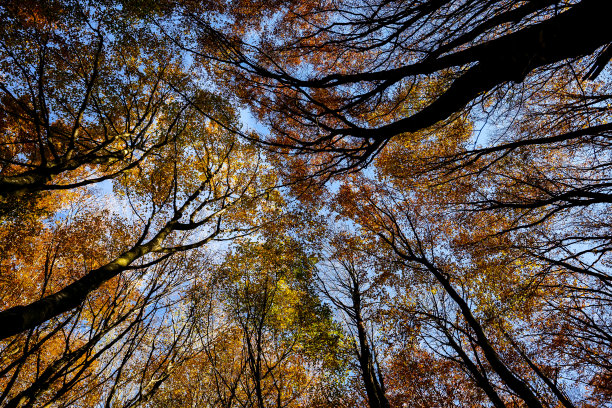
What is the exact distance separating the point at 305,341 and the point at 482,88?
11.2 metres

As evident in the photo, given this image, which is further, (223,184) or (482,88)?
(223,184)

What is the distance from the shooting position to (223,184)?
866 cm

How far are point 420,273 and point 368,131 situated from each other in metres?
9.79

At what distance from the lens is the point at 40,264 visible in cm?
1098

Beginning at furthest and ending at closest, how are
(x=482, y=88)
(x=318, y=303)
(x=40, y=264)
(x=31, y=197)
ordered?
(x=318, y=303) < (x=40, y=264) < (x=31, y=197) < (x=482, y=88)

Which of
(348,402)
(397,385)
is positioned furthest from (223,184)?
(397,385)

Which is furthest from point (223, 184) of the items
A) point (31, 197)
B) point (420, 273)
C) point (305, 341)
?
point (420, 273)

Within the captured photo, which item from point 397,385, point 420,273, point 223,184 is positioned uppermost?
point 223,184

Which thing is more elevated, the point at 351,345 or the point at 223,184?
the point at 223,184

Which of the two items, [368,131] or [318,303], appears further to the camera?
[318,303]

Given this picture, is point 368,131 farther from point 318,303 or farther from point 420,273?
point 318,303

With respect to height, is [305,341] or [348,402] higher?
[305,341]

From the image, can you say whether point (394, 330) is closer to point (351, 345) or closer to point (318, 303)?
point (351, 345)

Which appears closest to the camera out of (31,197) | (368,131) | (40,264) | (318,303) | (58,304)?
(368,131)
